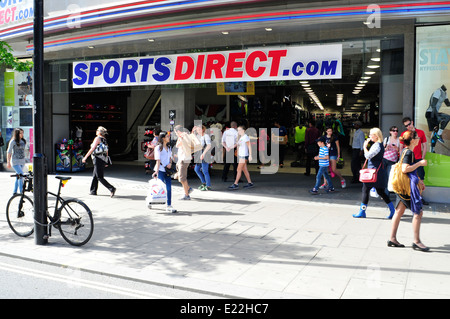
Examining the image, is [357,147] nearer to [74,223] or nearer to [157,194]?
[157,194]

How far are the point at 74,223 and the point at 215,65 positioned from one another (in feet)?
21.6

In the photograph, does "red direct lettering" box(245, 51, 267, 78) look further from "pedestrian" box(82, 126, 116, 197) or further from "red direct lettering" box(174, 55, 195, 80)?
"pedestrian" box(82, 126, 116, 197)

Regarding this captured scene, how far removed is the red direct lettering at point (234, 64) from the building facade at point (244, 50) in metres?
0.03

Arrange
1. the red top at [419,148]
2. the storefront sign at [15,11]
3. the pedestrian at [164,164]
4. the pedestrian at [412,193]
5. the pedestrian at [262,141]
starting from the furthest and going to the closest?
the pedestrian at [262,141] → the storefront sign at [15,11] → the red top at [419,148] → the pedestrian at [164,164] → the pedestrian at [412,193]

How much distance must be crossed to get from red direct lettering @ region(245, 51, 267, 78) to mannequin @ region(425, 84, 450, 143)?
4.01m

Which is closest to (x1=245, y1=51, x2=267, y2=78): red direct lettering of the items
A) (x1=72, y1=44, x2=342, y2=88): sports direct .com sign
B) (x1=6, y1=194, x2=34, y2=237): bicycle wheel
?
(x1=72, y1=44, x2=342, y2=88): sports direct .com sign

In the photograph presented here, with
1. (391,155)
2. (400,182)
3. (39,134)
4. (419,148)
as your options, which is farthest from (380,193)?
(39,134)

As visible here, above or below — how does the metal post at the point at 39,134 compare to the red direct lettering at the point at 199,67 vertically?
below

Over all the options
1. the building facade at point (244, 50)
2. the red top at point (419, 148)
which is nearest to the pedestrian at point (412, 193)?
the red top at point (419, 148)

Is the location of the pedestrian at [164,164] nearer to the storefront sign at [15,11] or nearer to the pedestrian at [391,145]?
the pedestrian at [391,145]

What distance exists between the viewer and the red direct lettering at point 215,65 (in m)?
11.9

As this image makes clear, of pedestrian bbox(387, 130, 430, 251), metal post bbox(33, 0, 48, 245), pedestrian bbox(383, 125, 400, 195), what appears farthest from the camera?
pedestrian bbox(383, 125, 400, 195)

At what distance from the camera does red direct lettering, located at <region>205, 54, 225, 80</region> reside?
11914mm

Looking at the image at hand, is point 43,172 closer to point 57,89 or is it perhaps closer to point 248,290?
point 248,290
